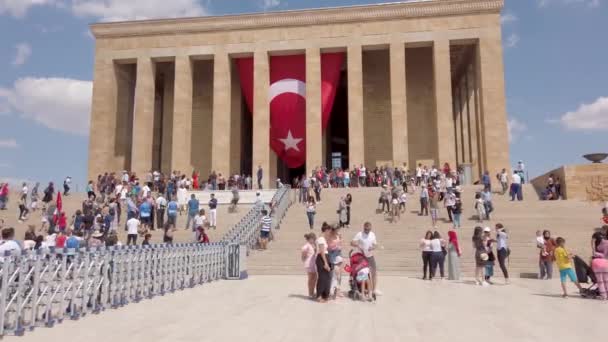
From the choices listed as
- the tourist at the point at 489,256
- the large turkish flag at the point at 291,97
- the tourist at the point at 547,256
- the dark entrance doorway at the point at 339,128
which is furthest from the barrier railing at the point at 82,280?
the dark entrance doorway at the point at 339,128

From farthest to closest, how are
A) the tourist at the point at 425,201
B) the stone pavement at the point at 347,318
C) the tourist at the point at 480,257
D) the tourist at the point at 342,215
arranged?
the tourist at the point at 425,201, the tourist at the point at 342,215, the tourist at the point at 480,257, the stone pavement at the point at 347,318

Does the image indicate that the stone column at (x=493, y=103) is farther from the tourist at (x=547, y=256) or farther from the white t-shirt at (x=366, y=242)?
the white t-shirt at (x=366, y=242)

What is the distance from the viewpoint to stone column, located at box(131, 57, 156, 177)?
92.4 feet

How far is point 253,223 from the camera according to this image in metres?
14.3

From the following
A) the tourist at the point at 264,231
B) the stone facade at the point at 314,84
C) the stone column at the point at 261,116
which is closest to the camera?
the tourist at the point at 264,231

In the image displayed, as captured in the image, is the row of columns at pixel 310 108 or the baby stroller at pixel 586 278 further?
the row of columns at pixel 310 108

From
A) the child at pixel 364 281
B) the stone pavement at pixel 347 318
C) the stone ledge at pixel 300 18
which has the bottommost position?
the stone pavement at pixel 347 318

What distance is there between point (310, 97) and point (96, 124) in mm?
12840

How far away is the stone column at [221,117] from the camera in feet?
91.4

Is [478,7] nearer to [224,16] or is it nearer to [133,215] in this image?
[224,16]

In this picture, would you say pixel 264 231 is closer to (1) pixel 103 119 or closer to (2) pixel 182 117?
(2) pixel 182 117

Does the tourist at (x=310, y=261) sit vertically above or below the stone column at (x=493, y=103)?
below

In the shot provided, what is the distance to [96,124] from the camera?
28.6m

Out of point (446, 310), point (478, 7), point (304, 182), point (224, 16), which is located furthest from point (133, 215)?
point (478, 7)
